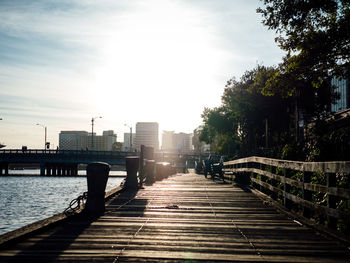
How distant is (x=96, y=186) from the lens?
8.57 m

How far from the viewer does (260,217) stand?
329 inches

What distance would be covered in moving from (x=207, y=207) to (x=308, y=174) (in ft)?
10.5

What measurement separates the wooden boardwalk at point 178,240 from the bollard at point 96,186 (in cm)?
38

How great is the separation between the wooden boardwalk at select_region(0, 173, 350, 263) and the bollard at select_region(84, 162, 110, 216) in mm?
381

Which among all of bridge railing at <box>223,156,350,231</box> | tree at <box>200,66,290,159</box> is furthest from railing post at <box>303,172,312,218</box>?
tree at <box>200,66,290,159</box>

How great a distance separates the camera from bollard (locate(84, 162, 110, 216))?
8.48 meters

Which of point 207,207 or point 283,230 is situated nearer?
point 283,230

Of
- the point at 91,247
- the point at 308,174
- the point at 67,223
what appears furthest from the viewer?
the point at 308,174

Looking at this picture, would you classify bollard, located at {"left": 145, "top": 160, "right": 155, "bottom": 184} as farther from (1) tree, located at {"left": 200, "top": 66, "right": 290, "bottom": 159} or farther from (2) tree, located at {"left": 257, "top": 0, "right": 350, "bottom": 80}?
(1) tree, located at {"left": 200, "top": 66, "right": 290, "bottom": 159}

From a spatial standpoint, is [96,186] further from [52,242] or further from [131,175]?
[131,175]

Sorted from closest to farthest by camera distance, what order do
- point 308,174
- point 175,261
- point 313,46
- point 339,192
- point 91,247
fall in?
point 175,261, point 91,247, point 339,192, point 308,174, point 313,46

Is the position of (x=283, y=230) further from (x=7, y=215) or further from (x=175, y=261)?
(x=7, y=215)

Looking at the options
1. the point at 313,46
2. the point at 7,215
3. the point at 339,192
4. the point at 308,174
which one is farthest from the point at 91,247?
the point at 7,215

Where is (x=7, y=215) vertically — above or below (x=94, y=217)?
below
